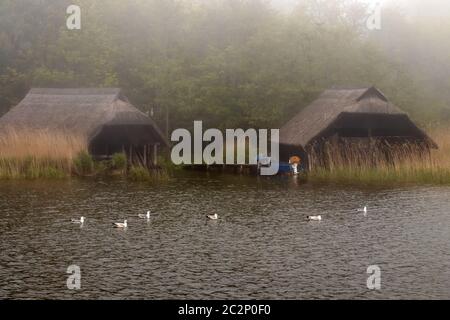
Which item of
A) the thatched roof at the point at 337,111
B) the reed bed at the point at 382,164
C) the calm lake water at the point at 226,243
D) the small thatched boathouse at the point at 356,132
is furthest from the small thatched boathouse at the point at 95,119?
the reed bed at the point at 382,164

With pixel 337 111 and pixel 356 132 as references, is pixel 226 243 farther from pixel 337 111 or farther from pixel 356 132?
pixel 356 132

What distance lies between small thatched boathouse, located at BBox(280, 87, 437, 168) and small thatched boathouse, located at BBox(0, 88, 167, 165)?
28.0ft

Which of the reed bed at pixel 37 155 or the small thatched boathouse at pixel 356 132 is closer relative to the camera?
the reed bed at pixel 37 155

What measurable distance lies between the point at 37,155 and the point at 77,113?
577 cm

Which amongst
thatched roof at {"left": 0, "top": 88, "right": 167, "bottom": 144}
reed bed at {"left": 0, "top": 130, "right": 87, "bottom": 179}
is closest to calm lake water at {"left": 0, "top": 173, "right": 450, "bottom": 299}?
reed bed at {"left": 0, "top": 130, "right": 87, "bottom": 179}

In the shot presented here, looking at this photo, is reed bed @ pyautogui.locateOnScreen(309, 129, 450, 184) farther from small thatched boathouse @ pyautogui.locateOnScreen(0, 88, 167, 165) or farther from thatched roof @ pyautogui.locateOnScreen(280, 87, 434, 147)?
small thatched boathouse @ pyautogui.locateOnScreen(0, 88, 167, 165)

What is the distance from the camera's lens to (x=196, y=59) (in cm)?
4875

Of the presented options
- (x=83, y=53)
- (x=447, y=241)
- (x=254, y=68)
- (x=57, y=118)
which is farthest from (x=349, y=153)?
(x=83, y=53)

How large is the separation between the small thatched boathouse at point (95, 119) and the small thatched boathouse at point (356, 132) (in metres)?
8.53

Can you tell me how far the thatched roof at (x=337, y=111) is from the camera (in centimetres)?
3634

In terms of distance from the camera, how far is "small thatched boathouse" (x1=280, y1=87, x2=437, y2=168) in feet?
119

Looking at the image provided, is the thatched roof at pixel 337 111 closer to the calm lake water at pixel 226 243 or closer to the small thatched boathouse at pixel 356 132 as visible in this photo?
the small thatched boathouse at pixel 356 132

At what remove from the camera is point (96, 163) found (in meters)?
34.1

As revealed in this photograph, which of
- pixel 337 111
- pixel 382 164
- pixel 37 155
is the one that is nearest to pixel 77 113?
pixel 37 155
